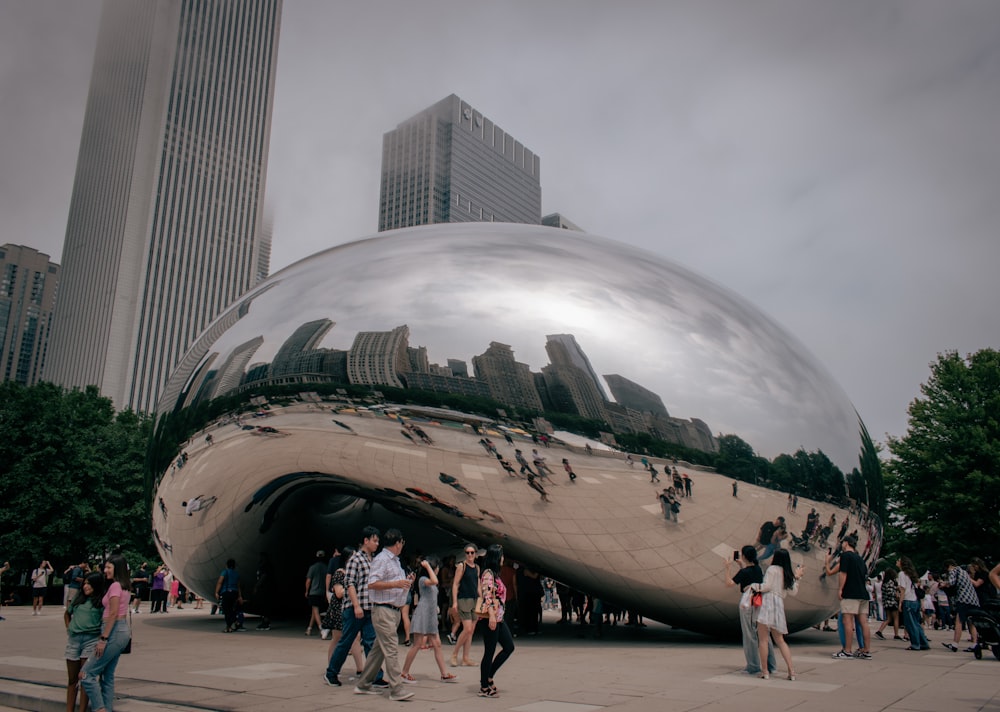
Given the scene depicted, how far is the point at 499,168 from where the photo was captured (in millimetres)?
158875

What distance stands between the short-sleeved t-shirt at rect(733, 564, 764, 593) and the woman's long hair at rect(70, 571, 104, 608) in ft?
17.7

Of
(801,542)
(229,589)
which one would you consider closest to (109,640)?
(229,589)

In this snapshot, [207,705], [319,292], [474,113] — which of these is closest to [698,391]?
[319,292]

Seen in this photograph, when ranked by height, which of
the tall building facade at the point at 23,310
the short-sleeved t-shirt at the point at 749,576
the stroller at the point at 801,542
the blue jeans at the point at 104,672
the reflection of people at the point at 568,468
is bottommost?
the blue jeans at the point at 104,672

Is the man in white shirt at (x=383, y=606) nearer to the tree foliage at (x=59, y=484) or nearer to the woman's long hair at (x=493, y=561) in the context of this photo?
the woman's long hair at (x=493, y=561)

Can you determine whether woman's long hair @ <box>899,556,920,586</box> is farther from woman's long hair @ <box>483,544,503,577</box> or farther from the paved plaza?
woman's long hair @ <box>483,544,503,577</box>

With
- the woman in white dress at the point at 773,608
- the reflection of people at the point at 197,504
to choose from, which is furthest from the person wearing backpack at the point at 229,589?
the woman in white dress at the point at 773,608

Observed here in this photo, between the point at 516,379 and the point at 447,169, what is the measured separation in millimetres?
139372

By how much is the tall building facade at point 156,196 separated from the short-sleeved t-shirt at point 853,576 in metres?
111

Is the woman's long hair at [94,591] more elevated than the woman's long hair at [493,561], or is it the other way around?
the woman's long hair at [493,561]

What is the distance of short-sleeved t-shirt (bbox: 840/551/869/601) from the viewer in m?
8.67

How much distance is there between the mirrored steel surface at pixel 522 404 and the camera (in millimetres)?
7988

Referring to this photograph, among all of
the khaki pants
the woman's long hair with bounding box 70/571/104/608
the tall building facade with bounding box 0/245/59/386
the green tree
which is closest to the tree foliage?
the woman's long hair with bounding box 70/571/104/608

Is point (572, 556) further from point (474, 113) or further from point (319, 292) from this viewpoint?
point (474, 113)
